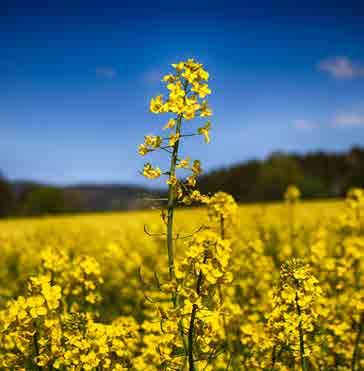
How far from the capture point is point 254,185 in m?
52.7

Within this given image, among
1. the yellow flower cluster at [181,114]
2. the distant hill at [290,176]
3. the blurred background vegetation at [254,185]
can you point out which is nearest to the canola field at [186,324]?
the yellow flower cluster at [181,114]

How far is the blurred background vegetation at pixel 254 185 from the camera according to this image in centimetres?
4984

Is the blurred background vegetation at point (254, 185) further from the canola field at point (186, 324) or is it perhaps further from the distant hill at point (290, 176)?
the canola field at point (186, 324)

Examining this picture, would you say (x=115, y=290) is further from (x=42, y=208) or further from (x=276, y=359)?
(x=42, y=208)

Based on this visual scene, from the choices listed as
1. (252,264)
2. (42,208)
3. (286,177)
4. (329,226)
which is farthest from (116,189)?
(252,264)

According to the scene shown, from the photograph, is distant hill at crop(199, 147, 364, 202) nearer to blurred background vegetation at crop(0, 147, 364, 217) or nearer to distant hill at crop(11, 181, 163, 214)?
blurred background vegetation at crop(0, 147, 364, 217)

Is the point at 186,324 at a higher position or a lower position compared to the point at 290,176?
lower

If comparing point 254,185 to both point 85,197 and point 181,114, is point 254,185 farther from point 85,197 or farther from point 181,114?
point 181,114

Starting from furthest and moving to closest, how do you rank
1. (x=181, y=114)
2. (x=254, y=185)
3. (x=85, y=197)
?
(x=85, y=197) → (x=254, y=185) → (x=181, y=114)

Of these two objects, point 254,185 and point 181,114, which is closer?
point 181,114

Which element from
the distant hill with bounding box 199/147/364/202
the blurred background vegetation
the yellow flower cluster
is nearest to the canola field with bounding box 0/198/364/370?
the yellow flower cluster

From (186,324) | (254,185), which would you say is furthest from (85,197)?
(186,324)

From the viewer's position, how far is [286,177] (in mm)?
52156

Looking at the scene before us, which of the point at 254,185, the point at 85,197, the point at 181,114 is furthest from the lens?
the point at 85,197
